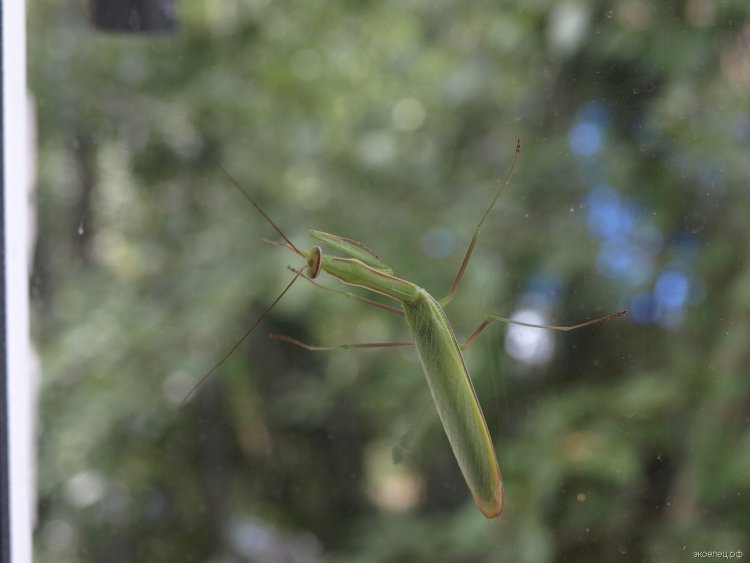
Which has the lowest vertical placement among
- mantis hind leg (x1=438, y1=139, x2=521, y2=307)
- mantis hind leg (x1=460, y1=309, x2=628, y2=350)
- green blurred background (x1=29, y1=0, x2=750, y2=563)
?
green blurred background (x1=29, y1=0, x2=750, y2=563)

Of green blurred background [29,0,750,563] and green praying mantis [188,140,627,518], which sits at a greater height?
green praying mantis [188,140,627,518]

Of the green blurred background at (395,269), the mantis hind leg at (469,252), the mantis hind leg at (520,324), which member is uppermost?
the mantis hind leg at (469,252)

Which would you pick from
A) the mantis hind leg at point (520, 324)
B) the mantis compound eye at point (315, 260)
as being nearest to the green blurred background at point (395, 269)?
the mantis hind leg at point (520, 324)

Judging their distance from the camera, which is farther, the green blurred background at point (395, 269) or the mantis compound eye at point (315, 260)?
the green blurred background at point (395, 269)

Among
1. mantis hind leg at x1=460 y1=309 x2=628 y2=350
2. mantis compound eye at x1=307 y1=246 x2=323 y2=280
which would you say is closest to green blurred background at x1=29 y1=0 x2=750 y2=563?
mantis hind leg at x1=460 y1=309 x2=628 y2=350

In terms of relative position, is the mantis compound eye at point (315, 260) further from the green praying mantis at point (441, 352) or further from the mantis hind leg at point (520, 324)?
the mantis hind leg at point (520, 324)

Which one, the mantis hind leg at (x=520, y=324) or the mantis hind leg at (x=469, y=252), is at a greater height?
the mantis hind leg at (x=469, y=252)

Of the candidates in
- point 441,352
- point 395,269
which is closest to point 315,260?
point 441,352

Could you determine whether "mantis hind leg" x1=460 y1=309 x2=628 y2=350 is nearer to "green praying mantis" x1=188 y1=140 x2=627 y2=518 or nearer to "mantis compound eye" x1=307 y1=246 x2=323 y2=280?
"green praying mantis" x1=188 y1=140 x2=627 y2=518

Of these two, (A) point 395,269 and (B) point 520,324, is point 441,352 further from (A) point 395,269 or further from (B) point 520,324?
(A) point 395,269
